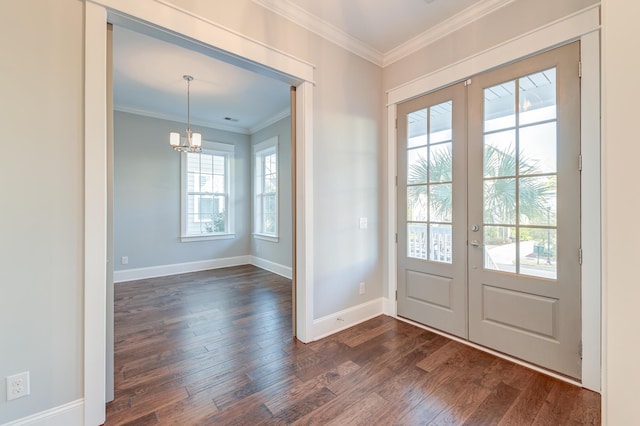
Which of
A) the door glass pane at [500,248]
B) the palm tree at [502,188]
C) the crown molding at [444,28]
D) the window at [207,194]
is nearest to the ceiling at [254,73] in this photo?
the crown molding at [444,28]

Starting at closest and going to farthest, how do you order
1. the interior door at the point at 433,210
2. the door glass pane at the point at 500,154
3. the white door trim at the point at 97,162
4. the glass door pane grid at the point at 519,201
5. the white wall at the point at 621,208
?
the white wall at the point at 621,208 < the white door trim at the point at 97,162 < the glass door pane grid at the point at 519,201 < the door glass pane at the point at 500,154 < the interior door at the point at 433,210

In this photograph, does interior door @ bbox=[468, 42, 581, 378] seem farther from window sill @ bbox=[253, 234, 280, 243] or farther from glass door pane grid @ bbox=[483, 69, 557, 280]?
window sill @ bbox=[253, 234, 280, 243]

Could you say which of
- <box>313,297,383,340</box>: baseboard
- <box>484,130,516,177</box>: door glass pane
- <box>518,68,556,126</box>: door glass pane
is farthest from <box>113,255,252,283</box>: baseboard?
<box>518,68,556,126</box>: door glass pane

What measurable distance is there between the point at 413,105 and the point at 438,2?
86 centimetres

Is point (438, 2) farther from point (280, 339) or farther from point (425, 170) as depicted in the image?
point (280, 339)

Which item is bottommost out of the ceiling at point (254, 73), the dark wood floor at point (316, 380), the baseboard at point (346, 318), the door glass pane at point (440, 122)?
the dark wood floor at point (316, 380)

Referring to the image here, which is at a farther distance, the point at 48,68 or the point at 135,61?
the point at 135,61

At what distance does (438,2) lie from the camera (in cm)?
225

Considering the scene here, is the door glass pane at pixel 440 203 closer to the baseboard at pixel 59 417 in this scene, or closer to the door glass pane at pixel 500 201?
the door glass pane at pixel 500 201

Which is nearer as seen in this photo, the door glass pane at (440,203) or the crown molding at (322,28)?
the crown molding at (322,28)

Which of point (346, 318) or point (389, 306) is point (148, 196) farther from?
point (389, 306)

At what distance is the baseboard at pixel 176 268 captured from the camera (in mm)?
4550

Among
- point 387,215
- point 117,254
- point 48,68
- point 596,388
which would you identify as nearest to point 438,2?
point 387,215

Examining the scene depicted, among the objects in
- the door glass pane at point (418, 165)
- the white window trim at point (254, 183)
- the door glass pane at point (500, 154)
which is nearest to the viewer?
the door glass pane at point (500, 154)
